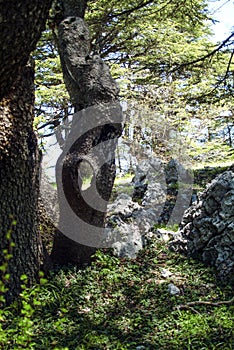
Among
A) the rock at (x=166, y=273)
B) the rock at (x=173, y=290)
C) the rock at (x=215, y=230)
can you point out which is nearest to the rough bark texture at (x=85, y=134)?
the rock at (x=166, y=273)

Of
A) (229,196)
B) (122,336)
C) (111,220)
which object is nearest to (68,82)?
(111,220)

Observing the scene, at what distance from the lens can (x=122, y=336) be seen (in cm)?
352

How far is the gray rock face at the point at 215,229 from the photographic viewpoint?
4656mm

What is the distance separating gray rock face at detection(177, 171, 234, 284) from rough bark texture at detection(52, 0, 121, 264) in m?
1.26

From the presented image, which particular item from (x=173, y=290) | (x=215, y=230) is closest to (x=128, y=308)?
(x=173, y=290)

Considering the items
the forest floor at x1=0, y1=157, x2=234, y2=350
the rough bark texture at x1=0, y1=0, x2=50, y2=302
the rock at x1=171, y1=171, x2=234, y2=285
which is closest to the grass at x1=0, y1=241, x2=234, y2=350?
the forest floor at x1=0, y1=157, x2=234, y2=350

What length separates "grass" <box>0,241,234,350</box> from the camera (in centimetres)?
338

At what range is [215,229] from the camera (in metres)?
4.95

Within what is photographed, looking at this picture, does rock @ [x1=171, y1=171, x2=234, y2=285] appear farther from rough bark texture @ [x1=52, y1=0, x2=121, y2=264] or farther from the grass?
rough bark texture @ [x1=52, y1=0, x2=121, y2=264]

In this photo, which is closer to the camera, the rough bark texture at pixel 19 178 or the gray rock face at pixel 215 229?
the rough bark texture at pixel 19 178

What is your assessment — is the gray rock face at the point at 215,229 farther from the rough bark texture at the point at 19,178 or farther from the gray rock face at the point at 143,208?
the rough bark texture at the point at 19,178

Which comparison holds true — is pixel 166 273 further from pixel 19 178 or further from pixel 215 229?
pixel 19 178

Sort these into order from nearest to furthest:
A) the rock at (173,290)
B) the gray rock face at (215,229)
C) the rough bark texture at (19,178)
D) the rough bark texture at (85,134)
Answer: the rough bark texture at (19,178), the rock at (173,290), the gray rock face at (215,229), the rough bark texture at (85,134)

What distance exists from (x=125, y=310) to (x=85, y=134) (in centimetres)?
215
